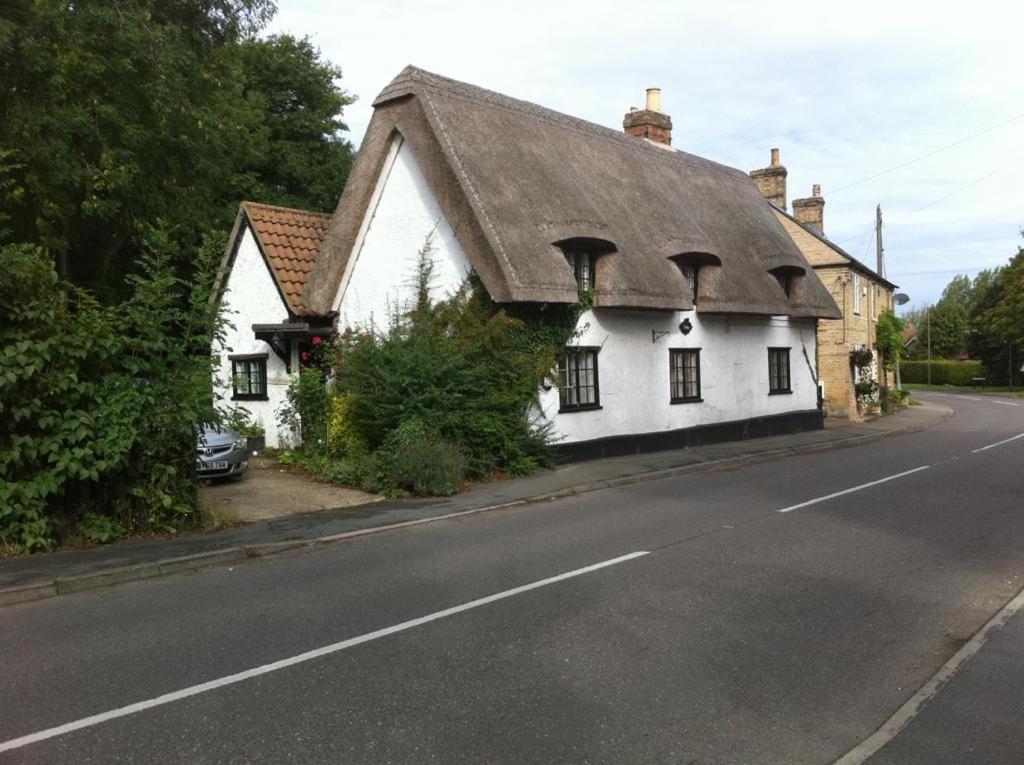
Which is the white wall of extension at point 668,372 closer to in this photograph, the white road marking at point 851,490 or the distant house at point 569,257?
the distant house at point 569,257

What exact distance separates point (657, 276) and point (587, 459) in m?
4.25

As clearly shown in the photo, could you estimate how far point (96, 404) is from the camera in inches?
336

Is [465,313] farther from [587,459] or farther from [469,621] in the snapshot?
[469,621]

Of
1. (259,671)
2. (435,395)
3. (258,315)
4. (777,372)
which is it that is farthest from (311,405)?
(777,372)

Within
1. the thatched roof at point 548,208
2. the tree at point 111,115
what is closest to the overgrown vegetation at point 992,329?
the thatched roof at point 548,208

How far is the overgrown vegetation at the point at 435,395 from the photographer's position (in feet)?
41.5

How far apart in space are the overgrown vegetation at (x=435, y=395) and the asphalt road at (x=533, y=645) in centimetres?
327

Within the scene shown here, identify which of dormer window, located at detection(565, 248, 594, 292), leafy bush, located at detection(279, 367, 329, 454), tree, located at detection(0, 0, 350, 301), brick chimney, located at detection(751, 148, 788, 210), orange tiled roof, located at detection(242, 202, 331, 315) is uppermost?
brick chimney, located at detection(751, 148, 788, 210)

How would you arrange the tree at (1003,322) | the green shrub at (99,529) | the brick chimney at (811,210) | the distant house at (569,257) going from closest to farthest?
the green shrub at (99,529), the distant house at (569,257), the brick chimney at (811,210), the tree at (1003,322)

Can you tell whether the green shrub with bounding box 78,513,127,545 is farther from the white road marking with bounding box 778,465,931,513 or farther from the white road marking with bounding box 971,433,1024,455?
the white road marking with bounding box 971,433,1024,455

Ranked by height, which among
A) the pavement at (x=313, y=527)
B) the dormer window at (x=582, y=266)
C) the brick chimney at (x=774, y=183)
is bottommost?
the pavement at (x=313, y=527)

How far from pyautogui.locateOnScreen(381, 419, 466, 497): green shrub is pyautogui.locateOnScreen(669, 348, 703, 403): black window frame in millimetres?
7552

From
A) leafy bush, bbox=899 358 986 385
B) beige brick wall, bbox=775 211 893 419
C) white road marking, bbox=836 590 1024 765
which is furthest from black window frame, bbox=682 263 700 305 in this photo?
leafy bush, bbox=899 358 986 385

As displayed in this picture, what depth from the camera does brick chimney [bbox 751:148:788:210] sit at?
31172 mm
